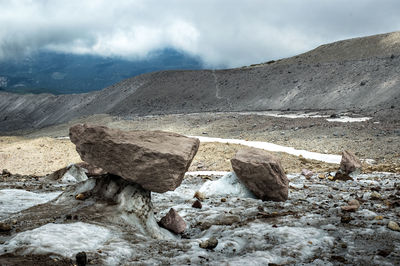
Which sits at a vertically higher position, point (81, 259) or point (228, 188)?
point (81, 259)

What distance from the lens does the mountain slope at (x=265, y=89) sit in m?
47.3

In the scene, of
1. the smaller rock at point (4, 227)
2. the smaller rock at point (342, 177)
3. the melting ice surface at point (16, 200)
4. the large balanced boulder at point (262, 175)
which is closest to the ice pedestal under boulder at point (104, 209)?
the smaller rock at point (4, 227)

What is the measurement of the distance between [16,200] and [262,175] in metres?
6.85

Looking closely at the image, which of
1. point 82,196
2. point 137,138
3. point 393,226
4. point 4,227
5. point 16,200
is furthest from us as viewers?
point 16,200

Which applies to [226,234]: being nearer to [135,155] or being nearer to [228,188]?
[135,155]

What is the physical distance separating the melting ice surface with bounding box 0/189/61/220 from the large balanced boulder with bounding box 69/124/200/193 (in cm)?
→ 211

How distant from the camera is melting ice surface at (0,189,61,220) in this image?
23.9ft

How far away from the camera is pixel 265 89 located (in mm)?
58781

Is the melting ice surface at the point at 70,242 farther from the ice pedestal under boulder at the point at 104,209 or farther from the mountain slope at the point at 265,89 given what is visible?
the mountain slope at the point at 265,89

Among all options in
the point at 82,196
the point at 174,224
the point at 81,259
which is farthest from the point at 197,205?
the point at 81,259

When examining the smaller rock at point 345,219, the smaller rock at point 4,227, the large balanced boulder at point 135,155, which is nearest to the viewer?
the smaller rock at point 4,227

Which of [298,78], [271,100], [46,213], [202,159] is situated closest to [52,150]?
[202,159]

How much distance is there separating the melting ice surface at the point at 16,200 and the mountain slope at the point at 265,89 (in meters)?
39.9

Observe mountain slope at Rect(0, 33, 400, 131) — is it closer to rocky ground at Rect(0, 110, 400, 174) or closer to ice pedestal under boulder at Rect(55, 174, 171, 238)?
rocky ground at Rect(0, 110, 400, 174)
